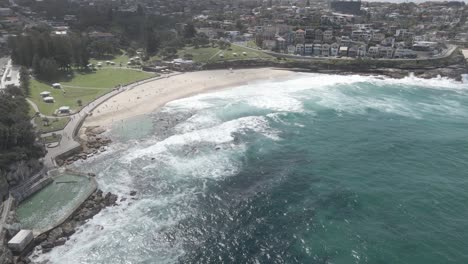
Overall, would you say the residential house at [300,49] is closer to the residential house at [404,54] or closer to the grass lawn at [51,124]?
the residential house at [404,54]

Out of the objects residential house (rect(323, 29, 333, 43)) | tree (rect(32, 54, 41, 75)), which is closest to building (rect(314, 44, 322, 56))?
residential house (rect(323, 29, 333, 43))

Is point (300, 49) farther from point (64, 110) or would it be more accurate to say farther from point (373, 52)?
point (64, 110)

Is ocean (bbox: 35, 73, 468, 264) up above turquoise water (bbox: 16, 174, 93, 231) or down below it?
below

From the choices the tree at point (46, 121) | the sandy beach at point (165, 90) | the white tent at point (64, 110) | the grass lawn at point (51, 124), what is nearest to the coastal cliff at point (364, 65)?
the sandy beach at point (165, 90)

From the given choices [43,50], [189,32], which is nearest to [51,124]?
[43,50]

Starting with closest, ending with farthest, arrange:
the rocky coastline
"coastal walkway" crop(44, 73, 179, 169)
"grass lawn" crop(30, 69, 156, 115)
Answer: "coastal walkway" crop(44, 73, 179, 169), the rocky coastline, "grass lawn" crop(30, 69, 156, 115)

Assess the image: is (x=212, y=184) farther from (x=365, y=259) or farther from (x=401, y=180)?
(x=401, y=180)

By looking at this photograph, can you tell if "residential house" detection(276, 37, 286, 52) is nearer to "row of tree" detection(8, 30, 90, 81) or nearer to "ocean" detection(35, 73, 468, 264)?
"ocean" detection(35, 73, 468, 264)
